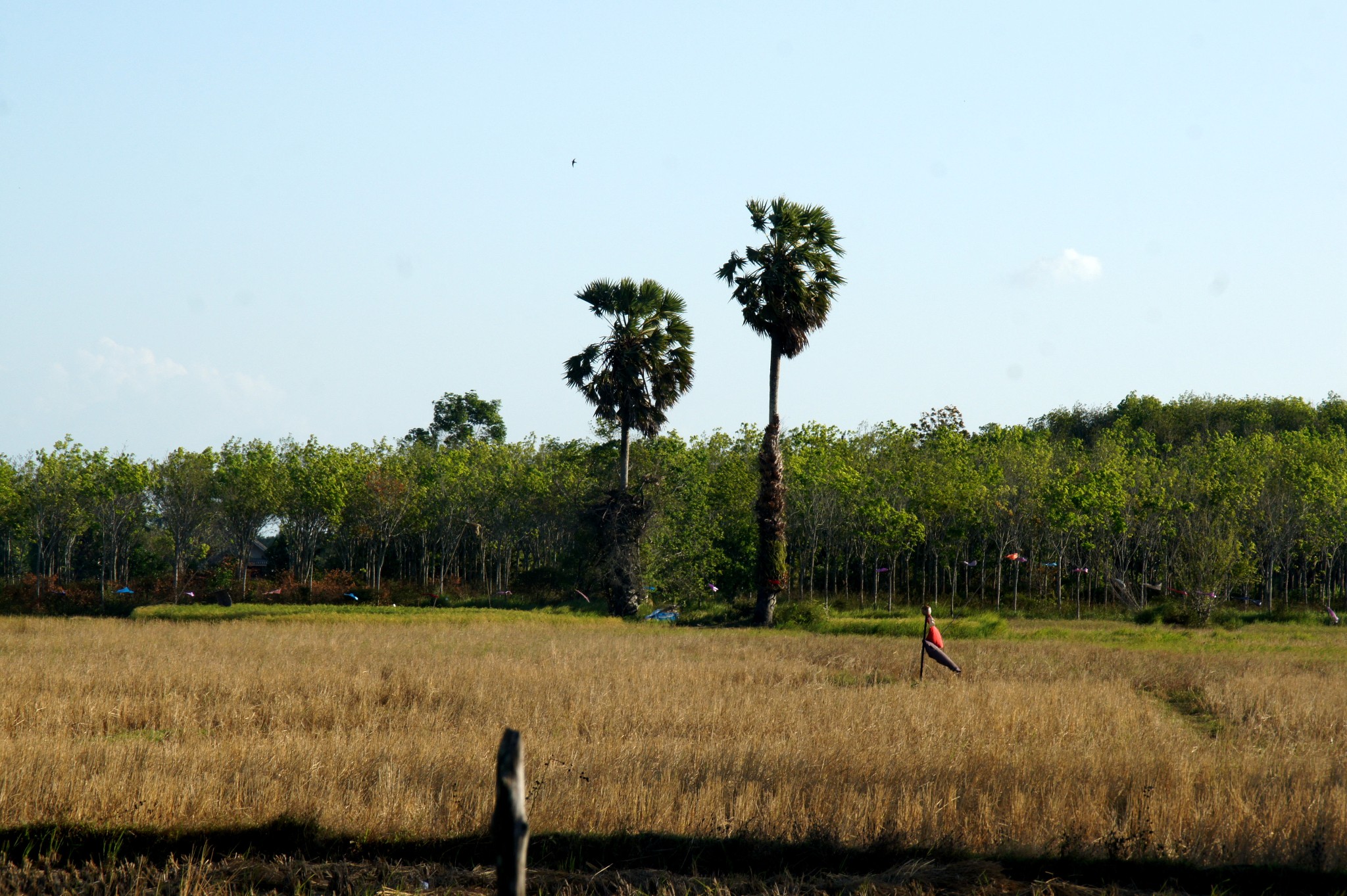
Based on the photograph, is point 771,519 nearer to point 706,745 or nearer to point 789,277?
point 789,277

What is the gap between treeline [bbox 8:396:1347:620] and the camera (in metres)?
55.3

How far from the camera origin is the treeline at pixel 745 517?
182 ft

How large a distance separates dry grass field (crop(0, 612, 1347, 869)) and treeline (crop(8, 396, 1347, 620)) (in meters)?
26.6

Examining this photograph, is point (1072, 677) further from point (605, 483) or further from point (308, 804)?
point (605, 483)

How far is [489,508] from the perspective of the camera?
6988 centimetres

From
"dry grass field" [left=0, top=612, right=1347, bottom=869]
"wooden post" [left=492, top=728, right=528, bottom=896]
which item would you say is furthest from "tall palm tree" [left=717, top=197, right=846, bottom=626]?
"wooden post" [left=492, top=728, right=528, bottom=896]

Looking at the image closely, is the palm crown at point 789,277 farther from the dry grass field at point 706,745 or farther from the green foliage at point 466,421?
the green foliage at point 466,421

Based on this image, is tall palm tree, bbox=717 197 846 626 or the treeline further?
the treeline

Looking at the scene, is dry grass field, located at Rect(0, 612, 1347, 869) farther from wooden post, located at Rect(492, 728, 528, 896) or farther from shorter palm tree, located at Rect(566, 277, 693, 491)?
shorter palm tree, located at Rect(566, 277, 693, 491)

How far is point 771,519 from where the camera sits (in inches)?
1618

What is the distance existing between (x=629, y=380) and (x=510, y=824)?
43.6 meters

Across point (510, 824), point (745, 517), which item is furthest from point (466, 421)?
point (510, 824)

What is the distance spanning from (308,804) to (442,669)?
1125 cm

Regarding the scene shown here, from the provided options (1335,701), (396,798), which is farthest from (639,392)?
(396,798)
